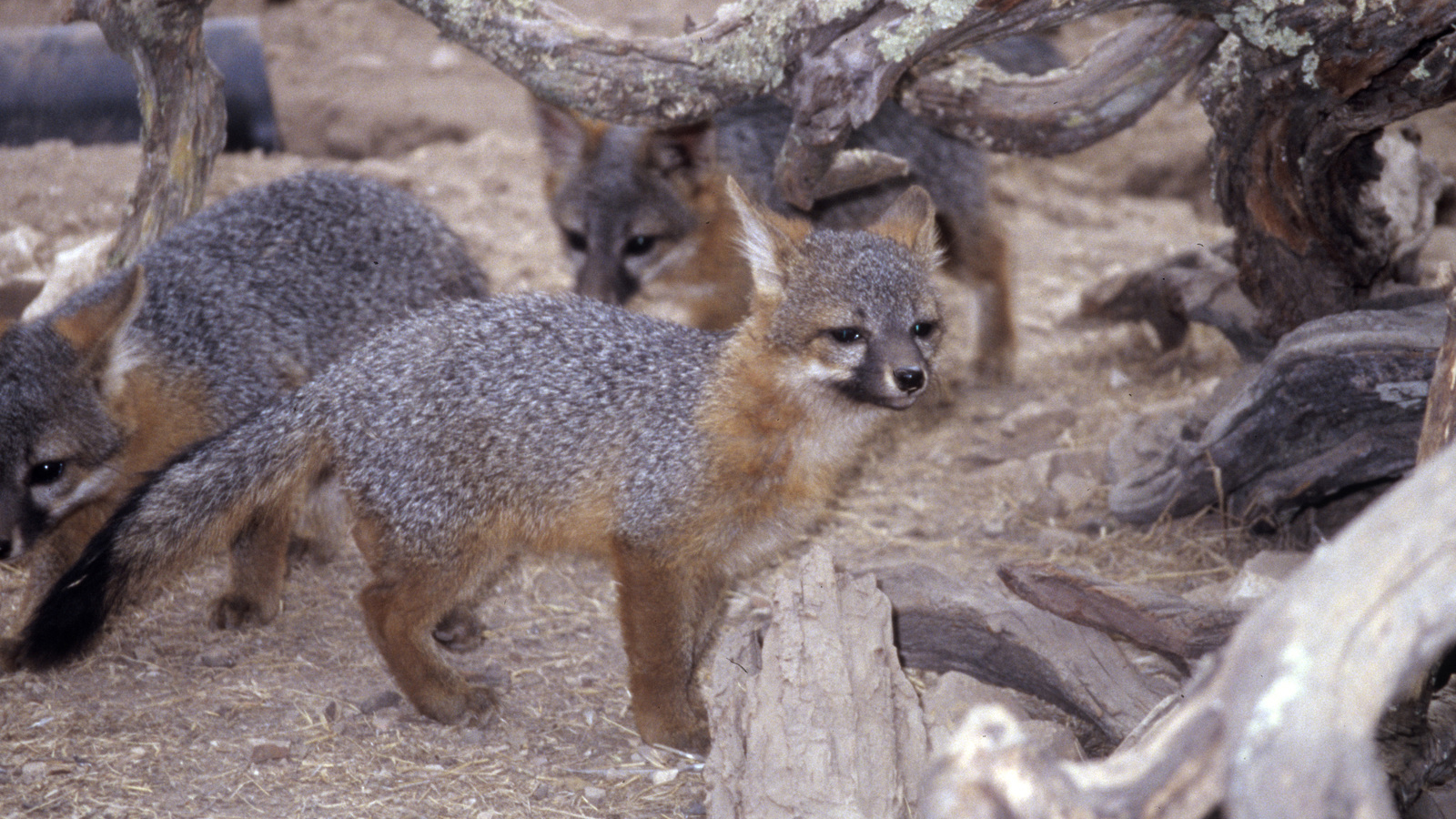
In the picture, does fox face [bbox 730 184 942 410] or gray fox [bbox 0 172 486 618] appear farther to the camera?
gray fox [bbox 0 172 486 618]

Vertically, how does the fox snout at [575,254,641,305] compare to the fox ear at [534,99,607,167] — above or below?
below

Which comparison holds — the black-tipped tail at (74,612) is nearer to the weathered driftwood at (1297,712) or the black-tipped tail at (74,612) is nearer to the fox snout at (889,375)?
the fox snout at (889,375)

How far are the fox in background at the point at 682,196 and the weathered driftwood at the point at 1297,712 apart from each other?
4363 millimetres

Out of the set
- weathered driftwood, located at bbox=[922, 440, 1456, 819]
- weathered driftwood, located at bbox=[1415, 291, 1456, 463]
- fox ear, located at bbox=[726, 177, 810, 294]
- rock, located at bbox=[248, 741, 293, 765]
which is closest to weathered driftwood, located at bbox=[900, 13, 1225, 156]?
fox ear, located at bbox=[726, 177, 810, 294]

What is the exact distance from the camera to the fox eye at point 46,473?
12.3ft

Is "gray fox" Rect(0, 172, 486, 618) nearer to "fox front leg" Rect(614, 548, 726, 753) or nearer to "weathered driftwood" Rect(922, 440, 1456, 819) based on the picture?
"fox front leg" Rect(614, 548, 726, 753)

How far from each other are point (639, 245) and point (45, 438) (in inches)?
119

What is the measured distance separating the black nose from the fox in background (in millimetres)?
2378

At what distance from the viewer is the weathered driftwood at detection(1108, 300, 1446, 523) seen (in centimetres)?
390

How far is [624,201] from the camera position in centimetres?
598

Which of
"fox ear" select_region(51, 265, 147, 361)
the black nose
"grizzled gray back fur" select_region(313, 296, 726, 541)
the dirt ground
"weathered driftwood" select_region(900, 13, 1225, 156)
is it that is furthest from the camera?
"weathered driftwood" select_region(900, 13, 1225, 156)

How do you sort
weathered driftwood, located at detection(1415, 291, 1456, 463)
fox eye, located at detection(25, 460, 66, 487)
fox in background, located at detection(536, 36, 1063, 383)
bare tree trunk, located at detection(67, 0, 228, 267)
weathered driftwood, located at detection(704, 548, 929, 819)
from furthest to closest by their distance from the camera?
fox in background, located at detection(536, 36, 1063, 383) → bare tree trunk, located at detection(67, 0, 228, 267) → fox eye, located at detection(25, 460, 66, 487) → weathered driftwood, located at detection(704, 548, 929, 819) → weathered driftwood, located at detection(1415, 291, 1456, 463)

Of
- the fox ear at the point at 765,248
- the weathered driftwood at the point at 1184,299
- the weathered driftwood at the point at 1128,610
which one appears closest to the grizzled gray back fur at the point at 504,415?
the fox ear at the point at 765,248

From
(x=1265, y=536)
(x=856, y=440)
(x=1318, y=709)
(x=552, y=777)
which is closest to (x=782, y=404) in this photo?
(x=856, y=440)
